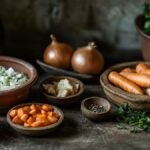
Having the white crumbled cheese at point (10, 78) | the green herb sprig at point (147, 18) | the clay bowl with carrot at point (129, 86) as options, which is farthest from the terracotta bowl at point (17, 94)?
the green herb sprig at point (147, 18)

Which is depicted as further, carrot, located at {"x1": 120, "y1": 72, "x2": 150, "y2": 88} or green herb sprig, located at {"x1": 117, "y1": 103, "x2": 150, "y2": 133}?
carrot, located at {"x1": 120, "y1": 72, "x2": 150, "y2": 88}

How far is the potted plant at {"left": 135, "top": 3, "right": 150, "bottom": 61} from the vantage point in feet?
5.22

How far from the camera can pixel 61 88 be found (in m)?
1.47

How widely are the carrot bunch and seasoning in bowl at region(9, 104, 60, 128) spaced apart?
0.27m

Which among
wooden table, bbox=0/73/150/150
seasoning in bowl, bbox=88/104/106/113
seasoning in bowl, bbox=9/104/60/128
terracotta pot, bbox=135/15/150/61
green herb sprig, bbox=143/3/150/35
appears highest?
green herb sprig, bbox=143/3/150/35

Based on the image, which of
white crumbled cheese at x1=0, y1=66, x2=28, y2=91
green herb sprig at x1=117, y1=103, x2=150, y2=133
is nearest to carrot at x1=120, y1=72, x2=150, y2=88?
green herb sprig at x1=117, y1=103, x2=150, y2=133

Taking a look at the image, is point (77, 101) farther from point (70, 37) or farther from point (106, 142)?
point (70, 37)

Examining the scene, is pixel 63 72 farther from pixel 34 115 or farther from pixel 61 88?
pixel 34 115

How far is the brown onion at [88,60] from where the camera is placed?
1576 mm

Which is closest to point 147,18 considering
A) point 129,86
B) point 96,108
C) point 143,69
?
point 143,69

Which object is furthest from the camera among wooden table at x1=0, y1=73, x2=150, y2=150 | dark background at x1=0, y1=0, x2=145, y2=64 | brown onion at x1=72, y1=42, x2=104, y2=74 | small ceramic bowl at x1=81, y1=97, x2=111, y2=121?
dark background at x1=0, y1=0, x2=145, y2=64

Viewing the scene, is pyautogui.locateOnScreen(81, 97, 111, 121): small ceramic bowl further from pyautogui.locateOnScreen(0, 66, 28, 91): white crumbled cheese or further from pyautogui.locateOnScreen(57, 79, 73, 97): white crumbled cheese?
pyautogui.locateOnScreen(0, 66, 28, 91): white crumbled cheese

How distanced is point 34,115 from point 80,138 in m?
0.16

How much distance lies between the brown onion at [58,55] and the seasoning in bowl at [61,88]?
0.13 m
